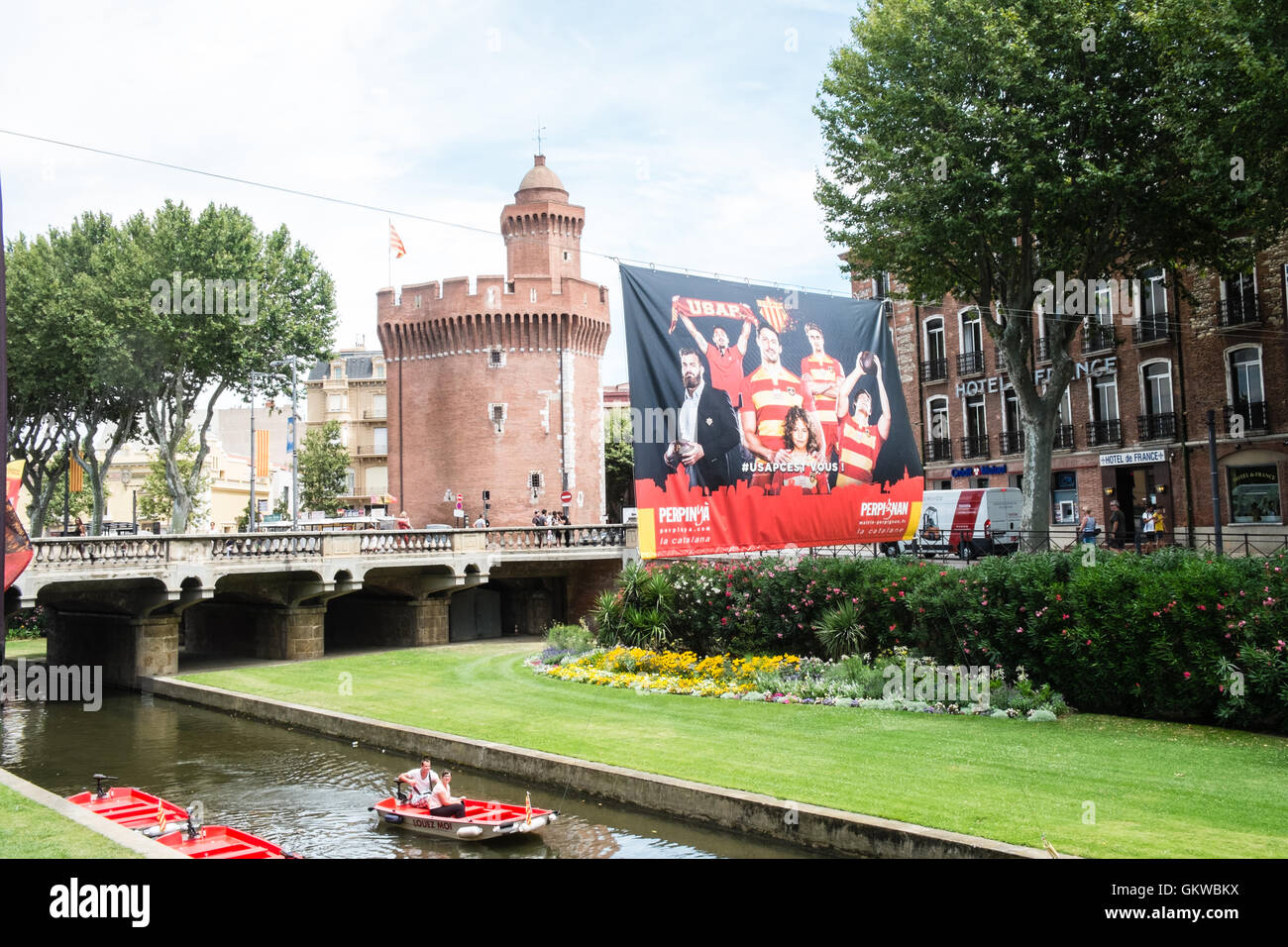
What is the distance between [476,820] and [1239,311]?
33.8 meters

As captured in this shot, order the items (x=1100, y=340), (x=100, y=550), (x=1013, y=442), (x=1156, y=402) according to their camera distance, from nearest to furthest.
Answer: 1. (x=100, y=550)
2. (x=1156, y=402)
3. (x=1100, y=340)
4. (x=1013, y=442)

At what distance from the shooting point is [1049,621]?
62.1 ft

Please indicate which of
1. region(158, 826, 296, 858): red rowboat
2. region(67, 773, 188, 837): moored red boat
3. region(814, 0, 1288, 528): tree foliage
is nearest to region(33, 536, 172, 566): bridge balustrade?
region(67, 773, 188, 837): moored red boat

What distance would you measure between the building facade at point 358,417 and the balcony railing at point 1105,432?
217ft

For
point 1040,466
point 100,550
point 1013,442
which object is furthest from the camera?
point 1013,442

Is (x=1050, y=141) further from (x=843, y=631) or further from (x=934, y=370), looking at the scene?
(x=934, y=370)

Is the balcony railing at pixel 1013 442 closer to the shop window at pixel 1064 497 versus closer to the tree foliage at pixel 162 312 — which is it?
the shop window at pixel 1064 497

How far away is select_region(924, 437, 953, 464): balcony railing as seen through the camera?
48.4 metres

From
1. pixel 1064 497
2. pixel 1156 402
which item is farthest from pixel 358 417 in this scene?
pixel 1156 402

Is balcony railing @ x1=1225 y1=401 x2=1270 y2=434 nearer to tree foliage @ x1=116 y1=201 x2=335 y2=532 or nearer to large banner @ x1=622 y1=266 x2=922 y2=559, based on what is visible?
large banner @ x1=622 y1=266 x2=922 y2=559

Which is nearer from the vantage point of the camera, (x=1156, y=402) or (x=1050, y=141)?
(x=1050, y=141)

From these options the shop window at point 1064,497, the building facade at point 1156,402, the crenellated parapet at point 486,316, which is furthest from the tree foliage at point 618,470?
the shop window at point 1064,497

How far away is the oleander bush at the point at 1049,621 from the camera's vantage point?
1633 centimetres
